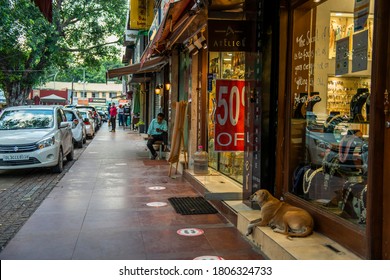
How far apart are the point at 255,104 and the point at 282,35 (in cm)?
100

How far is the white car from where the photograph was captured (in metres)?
9.68

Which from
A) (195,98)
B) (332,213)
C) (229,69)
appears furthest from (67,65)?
(332,213)

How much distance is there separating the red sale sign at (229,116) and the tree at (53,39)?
547 inches

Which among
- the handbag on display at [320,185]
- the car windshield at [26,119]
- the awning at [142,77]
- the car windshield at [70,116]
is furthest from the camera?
the awning at [142,77]

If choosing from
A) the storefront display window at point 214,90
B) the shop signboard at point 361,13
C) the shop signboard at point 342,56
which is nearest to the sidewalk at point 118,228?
the storefront display window at point 214,90

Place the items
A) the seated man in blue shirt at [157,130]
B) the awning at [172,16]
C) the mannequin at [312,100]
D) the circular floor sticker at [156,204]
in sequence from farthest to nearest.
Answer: the seated man in blue shirt at [157,130], the circular floor sticker at [156,204], the awning at [172,16], the mannequin at [312,100]

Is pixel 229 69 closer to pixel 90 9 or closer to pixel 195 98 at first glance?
pixel 195 98

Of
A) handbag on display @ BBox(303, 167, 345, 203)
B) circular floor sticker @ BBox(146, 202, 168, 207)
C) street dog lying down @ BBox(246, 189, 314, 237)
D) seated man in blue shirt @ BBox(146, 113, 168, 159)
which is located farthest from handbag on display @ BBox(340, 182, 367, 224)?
seated man in blue shirt @ BBox(146, 113, 168, 159)

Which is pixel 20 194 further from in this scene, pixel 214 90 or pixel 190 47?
pixel 190 47

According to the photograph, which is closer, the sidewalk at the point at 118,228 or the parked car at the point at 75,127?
the sidewalk at the point at 118,228

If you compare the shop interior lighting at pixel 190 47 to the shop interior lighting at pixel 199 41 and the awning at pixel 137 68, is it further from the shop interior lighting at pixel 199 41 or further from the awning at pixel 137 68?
the awning at pixel 137 68

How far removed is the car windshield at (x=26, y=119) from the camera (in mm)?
10680

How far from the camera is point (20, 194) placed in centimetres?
811

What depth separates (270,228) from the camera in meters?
4.75
